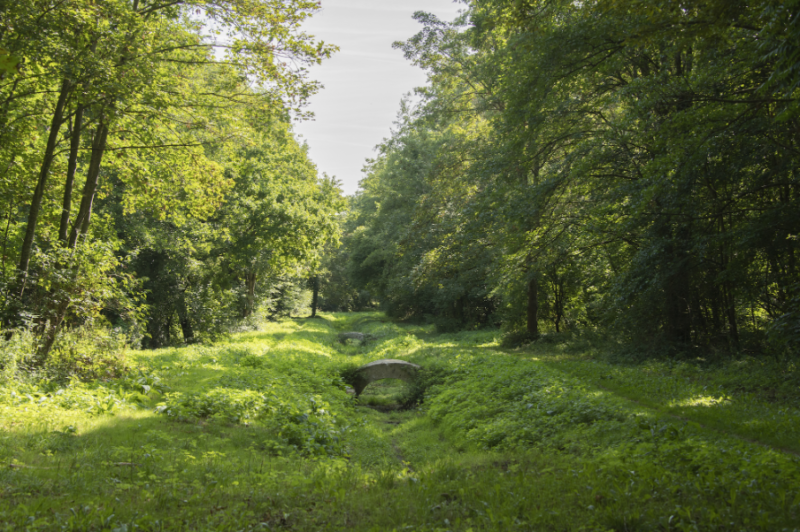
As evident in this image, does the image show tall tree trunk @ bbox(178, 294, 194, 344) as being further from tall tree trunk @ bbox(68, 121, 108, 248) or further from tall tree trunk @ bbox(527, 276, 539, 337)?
tall tree trunk @ bbox(527, 276, 539, 337)

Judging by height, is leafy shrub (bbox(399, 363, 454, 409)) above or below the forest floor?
below

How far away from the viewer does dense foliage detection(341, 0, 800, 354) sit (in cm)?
986

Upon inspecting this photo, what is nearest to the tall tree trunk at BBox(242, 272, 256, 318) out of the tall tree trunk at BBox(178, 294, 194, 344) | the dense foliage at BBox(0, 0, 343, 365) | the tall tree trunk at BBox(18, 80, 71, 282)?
the tall tree trunk at BBox(178, 294, 194, 344)

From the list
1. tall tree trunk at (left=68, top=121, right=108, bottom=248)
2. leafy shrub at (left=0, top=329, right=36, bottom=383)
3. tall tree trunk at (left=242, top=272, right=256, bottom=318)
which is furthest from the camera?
tall tree trunk at (left=242, top=272, right=256, bottom=318)

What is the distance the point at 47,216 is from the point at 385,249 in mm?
27530

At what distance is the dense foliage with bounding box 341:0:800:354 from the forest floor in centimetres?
322

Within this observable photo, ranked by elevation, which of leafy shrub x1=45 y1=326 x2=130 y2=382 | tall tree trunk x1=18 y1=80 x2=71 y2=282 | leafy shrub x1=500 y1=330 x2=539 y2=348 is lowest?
leafy shrub x1=500 y1=330 x2=539 y2=348

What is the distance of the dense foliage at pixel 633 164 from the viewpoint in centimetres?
986

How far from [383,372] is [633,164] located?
10790 mm

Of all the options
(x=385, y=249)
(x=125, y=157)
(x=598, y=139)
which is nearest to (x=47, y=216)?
(x=125, y=157)

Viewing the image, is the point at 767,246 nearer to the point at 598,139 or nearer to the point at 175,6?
the point at 598,139

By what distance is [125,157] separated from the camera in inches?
508

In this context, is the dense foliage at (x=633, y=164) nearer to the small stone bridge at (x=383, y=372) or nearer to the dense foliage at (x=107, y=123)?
the small stone bridge at (x=383, y=372)

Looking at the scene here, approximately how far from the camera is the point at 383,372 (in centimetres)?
1563
